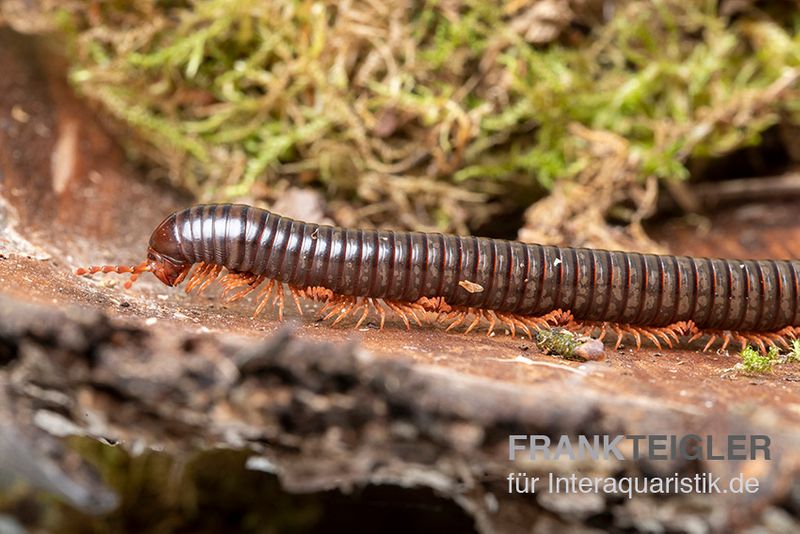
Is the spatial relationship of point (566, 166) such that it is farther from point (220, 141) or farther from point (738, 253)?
point (220, 141)

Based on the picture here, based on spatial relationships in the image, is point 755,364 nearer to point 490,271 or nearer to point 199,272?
point 490,271

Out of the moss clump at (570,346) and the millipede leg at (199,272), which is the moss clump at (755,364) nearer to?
the moss clump at (570,346)

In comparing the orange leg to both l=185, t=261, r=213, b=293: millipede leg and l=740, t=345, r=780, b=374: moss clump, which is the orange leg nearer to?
l=740, t=345, r=780, b=374: moss clump

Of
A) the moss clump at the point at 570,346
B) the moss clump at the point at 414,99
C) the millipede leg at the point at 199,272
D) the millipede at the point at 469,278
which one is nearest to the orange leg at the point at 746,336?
the millipede at the point at 469,278

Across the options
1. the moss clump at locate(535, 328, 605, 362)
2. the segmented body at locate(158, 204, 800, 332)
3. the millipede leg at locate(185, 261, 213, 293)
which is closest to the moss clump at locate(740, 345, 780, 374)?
the moss clump at locate(535, 328, 605, 362)

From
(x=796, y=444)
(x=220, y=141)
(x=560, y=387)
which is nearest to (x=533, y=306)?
(x=560, y=387)

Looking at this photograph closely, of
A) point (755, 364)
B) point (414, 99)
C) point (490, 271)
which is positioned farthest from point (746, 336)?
point (414, 99)
